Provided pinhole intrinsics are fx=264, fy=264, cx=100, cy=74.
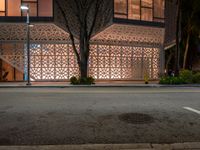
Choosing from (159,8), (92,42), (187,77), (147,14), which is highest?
(159,8)

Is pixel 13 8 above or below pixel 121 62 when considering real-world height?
above

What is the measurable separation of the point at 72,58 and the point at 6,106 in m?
18.2

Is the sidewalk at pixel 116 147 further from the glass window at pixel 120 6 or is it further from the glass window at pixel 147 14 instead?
the glass window at pixel 147 14

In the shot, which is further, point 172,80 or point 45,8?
point 45,8

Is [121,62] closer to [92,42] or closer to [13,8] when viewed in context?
[92,42]

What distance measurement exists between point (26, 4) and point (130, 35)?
11.2m

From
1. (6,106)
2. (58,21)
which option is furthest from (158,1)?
(6,106)

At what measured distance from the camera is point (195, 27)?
32.0 metres

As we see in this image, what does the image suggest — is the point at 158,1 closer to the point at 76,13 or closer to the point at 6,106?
the point at 76,13

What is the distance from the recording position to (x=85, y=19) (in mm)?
23922

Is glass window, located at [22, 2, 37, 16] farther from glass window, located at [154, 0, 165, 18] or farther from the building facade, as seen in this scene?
glass window, located at [154, 0, 165, 18]

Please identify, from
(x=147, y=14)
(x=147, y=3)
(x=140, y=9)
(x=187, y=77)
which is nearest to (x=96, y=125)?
(x=187, y=77)

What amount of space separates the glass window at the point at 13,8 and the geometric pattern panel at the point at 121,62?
27.8 feet

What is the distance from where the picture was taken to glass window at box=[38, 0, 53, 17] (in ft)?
81.1
